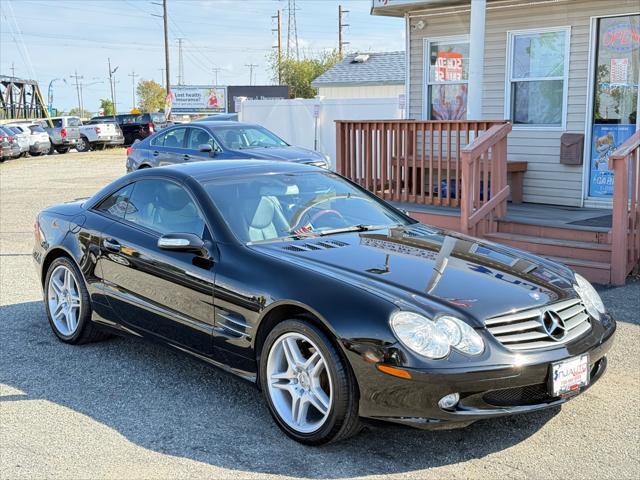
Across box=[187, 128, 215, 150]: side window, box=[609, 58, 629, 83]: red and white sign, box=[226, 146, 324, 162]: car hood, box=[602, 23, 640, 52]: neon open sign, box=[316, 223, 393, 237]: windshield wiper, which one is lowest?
box=[226, 146, 324, 162]: car hood

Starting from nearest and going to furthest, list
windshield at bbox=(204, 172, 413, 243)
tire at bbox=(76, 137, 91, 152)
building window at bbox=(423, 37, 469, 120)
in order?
1. windshield at bbox=(204, 172, 413, 243)
2. building window at bbox=(423, 37, 469, 120)
3. tire at bbox=(76, 137, 91, 152)

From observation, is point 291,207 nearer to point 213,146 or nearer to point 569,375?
point 569,375

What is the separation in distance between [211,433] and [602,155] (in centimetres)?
771

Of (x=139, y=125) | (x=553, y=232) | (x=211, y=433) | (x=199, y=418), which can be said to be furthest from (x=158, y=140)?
(x=139, y=125)

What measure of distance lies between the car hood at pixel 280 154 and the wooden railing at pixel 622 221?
6637 millimetres

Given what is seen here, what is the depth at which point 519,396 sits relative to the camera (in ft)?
12.6

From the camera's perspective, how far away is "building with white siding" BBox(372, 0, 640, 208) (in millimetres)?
10086

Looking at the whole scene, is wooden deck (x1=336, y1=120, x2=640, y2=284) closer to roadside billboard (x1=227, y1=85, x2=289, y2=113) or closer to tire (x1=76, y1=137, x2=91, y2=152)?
tire (x1=76, y1=137, x2=91, y2=152)

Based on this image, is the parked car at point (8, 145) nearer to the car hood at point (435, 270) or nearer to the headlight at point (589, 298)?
the car hood at point (435, 270)

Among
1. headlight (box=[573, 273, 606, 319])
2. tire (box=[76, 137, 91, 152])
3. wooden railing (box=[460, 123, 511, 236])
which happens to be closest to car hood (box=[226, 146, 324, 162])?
wooden railing (box=[460, 123, 511, 236])

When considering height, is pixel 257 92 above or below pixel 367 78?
below

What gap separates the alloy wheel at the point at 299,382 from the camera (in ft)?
13.2

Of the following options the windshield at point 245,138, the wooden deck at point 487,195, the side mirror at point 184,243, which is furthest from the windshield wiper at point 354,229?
the windshield at point 245,138

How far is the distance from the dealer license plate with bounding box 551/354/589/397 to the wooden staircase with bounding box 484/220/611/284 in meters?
3.97
